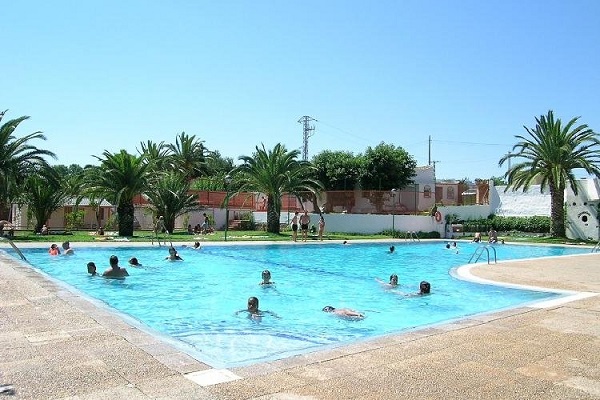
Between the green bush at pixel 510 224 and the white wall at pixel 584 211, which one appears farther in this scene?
the green bush at pixel 510 224

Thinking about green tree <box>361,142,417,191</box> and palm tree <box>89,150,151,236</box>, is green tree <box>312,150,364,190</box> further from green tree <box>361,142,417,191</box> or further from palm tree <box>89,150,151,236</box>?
palm tree <box>89,150,151,236</box>

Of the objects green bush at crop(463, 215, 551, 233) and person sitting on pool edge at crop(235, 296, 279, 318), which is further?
green bush at crop(463, 215, 551, 233)

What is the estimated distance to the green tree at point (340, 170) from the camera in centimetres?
4541

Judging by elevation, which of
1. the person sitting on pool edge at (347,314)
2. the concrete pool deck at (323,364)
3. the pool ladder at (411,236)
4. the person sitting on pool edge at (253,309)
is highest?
the pool ladder at (411,236)

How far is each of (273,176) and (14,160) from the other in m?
14.5

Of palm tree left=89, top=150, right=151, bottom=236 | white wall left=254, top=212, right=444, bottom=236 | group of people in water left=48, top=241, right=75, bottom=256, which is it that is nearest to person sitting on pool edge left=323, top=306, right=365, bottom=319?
group of people in water left=48, top=241, right=75, bottom=256

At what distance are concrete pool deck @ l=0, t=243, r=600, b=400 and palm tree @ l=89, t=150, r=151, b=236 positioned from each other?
2125 centimetres

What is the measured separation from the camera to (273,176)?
33.1m

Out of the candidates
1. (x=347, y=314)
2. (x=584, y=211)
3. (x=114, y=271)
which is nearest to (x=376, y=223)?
(x=584, y=211)

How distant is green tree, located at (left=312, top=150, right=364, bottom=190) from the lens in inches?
1788

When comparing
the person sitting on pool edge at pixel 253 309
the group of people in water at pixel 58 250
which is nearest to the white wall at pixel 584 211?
the person sitting on pool edge at pixel 253 309

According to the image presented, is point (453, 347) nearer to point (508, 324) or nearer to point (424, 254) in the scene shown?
point (508, 324)

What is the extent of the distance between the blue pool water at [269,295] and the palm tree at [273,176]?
9582 mm

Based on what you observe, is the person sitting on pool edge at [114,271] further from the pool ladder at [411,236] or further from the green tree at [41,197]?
the pool ladder at [411,236]
